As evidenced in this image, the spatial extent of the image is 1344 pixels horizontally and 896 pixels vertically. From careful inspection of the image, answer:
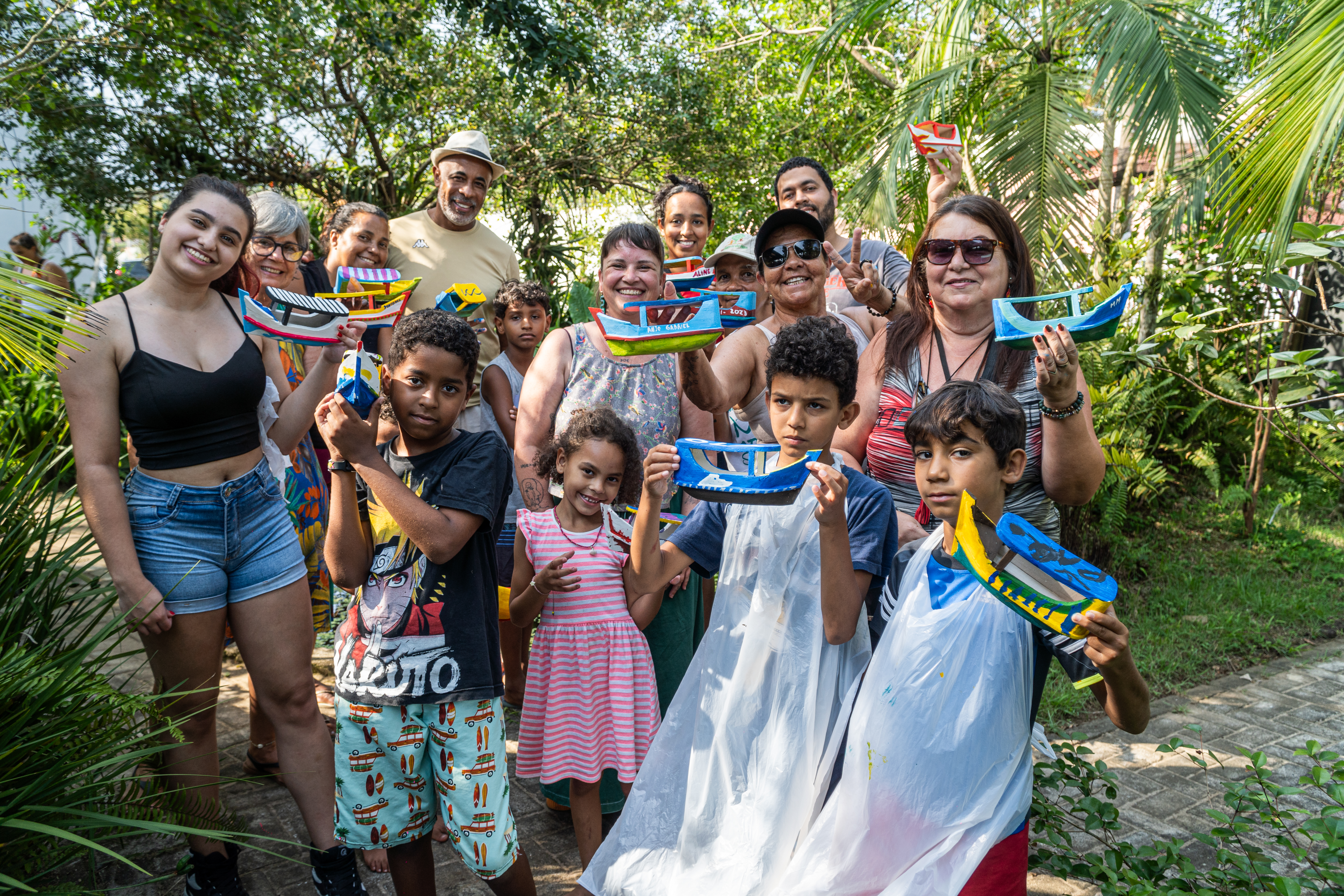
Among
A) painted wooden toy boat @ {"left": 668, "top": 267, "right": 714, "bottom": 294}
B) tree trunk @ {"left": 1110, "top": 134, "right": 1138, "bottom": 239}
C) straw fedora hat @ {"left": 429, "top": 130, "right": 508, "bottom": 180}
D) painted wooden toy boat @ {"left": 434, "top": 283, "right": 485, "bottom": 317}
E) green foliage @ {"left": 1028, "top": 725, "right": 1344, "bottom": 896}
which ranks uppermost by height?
tree trunk @ {"left": 1110, "top": 134, "right": 1138, "bottom": 239}

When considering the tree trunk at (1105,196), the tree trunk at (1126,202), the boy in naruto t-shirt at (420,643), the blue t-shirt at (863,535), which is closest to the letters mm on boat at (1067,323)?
the blue t-shirt at (863,535)

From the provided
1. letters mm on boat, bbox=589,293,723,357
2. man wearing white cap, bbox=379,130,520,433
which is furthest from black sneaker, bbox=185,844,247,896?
man wearing white cap, bbox=379,130,520,433

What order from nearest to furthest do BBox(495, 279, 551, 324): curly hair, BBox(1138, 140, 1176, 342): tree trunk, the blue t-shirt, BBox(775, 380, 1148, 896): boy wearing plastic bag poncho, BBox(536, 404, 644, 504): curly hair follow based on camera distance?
BBox(775, 380, 1148, 896): boy wearing plastic bag poncho, the blue t-shirt, BBox(536, 404, 644, 504): curly hair, BBox(495, 279, 551, 324): curly hair, BBox(1138, 140, 1176, 342): tree trunk

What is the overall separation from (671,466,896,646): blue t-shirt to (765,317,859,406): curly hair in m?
0.27

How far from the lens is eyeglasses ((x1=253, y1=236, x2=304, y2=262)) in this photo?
11.6 ft

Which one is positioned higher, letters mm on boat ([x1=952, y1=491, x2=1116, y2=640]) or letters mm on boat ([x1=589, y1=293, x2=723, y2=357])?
letters mm on boat ([x1=589, y1=293, x2=723, y2=357])

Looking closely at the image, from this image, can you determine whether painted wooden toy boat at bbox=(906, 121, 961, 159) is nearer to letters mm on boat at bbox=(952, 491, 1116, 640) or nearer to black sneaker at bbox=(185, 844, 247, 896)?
letters mm on boat at bbox=(952, 491, 1116, 640)

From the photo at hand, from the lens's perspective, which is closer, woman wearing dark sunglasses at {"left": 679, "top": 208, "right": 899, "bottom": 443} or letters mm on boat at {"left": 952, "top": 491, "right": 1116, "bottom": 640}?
letters mm on boat at {"left": 952, "top": 491, "right": 1116, "bottom": 640}

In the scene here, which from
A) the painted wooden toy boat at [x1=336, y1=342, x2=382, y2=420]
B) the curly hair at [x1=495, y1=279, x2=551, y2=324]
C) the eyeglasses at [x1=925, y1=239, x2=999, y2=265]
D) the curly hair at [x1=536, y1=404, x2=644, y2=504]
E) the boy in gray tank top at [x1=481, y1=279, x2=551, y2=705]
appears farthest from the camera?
the curly hair at [x1=495, y1=279, x2=551, y2=324]

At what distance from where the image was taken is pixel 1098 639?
1638 mm

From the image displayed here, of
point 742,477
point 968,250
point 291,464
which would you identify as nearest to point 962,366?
point 968,250

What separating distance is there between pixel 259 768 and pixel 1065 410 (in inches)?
129

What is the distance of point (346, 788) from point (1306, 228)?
4571 millimetres

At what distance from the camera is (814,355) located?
7.49ft
